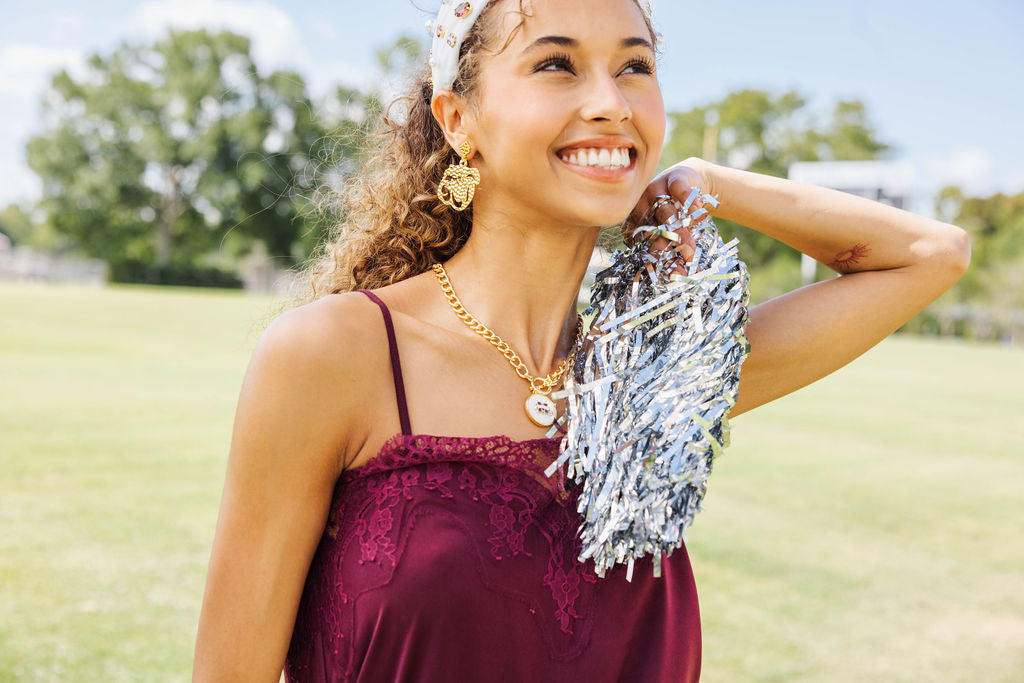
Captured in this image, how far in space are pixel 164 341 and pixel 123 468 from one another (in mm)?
10424

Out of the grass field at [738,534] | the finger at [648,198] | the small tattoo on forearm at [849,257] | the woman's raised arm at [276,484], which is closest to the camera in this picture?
the woman's raised arm at [276,484]

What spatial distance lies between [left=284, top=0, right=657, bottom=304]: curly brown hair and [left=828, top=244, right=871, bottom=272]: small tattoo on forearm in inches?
20.4

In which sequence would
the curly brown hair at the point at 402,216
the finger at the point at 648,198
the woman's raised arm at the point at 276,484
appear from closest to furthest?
1. the woman's raised arm at the point at 276,484
2. the finger at the point at 648,198
3. the curly brown hair at the point at 402,216

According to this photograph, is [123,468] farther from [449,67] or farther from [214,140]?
[214,140]

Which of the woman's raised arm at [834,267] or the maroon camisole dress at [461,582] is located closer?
the maroon camisole dress at [461,582]

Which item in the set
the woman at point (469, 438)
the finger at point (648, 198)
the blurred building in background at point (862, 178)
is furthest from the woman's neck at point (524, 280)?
the blurred building in background at point (862, 178)

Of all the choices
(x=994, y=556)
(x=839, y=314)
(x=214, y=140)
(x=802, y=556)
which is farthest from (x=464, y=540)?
(x=214, y=140)

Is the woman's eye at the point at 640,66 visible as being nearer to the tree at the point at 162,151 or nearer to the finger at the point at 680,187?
the finger at the point at 680,187

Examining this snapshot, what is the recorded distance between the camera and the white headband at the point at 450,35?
6.04ft

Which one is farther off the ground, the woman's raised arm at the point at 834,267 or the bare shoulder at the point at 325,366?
the woman's raised arm at the point at 834,267

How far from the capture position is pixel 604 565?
5.51 ft

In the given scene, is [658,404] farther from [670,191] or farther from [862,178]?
[862,178]

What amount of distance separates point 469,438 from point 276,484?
34 centimetres
